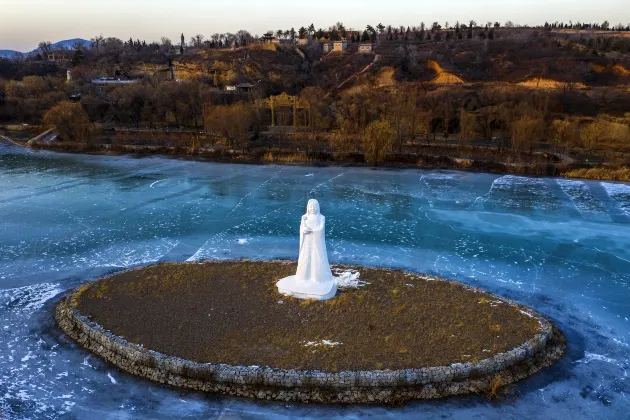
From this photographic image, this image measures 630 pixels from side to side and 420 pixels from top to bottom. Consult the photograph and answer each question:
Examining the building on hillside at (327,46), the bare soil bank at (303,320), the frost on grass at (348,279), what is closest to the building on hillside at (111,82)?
the building on hillside at (327,46)

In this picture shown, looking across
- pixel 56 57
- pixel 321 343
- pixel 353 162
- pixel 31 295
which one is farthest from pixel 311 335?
pixel 56 57

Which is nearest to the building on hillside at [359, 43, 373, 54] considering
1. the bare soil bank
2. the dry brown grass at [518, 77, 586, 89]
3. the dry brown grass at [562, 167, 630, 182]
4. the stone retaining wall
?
the dry brown grass at [518, 77, 586, 89]

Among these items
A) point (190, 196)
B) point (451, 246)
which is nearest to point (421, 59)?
point (190, 196)

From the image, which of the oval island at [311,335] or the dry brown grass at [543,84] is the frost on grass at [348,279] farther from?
the dry brown grass at [543,84]

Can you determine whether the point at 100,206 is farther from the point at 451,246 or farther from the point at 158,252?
the point at 451,246

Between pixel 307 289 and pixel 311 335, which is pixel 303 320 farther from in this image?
pixel 307 289
